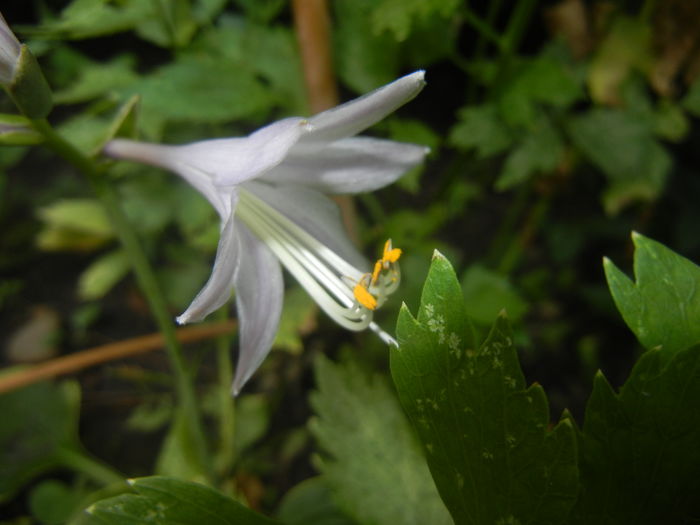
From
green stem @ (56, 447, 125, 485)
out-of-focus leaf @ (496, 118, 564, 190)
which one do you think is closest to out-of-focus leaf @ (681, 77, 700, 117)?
out-of-focus leaf @ (496, 118, 564, 190)

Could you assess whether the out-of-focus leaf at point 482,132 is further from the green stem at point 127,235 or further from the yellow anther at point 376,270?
the green stem at point 127,235

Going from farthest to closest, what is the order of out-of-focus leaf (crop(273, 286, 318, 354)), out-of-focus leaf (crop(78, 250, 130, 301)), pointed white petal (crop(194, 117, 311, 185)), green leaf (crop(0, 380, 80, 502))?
out-of-focus leaf (crop(78, 250, 130, 301)), green leaf (crop(0, 380, 80, 502)), out-of-focus leaf (crop(273, 286, 318, 354)), pointed white petal (crop(194, 117, 311, 185))

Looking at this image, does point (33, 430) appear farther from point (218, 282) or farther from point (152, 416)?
point (218, 282)

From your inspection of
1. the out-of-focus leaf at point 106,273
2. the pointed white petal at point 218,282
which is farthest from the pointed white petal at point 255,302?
the out-of-focus leaf at point 106,273

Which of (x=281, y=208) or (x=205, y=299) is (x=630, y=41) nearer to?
(x=281, y=208)

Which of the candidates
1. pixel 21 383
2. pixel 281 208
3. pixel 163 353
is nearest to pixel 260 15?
pixel 281 208

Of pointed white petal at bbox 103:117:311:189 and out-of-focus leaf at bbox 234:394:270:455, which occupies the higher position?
pointed white petal at bbox 103:117:311:189

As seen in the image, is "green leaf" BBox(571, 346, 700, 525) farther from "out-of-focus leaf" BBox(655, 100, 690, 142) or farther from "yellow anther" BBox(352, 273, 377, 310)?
"out-of-focus leaf" BBox(655, 100, 690, 142)
